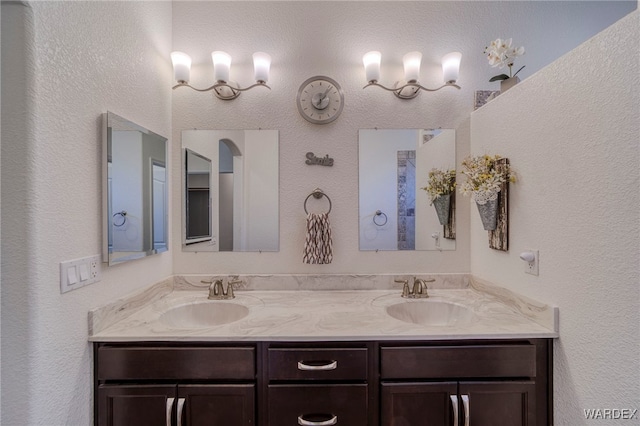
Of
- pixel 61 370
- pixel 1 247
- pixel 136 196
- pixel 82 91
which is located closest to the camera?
pixel 1 247

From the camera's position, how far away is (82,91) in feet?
3.54

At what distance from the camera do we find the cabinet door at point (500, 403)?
1.13 m

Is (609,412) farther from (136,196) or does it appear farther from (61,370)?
(136,196)

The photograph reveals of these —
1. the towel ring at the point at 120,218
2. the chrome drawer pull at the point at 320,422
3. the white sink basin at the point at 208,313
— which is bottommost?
the chrome drawer pull at the point at 320,422

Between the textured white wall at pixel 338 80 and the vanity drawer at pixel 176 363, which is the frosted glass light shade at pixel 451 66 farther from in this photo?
the vanity drawer at pixel 176 363

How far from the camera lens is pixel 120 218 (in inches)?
48.9

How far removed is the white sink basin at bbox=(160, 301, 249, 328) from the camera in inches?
59.1

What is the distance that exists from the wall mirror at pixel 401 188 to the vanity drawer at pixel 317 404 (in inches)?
32.7

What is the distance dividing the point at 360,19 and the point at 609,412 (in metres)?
2.13

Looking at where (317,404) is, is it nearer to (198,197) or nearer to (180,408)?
(180,408)

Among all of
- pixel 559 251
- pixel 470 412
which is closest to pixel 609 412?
pixel 470 412

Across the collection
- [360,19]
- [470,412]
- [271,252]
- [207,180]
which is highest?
[360,19]

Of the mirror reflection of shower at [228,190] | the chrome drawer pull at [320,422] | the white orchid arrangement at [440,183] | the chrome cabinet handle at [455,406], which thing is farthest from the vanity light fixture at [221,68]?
the chrome cabinet handle at [455,406]

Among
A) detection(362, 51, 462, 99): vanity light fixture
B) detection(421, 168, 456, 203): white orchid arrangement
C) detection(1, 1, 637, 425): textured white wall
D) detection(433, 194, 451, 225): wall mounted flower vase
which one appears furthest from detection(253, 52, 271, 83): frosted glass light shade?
detection(433, 194, 451, 225): wall mounted flower vase
